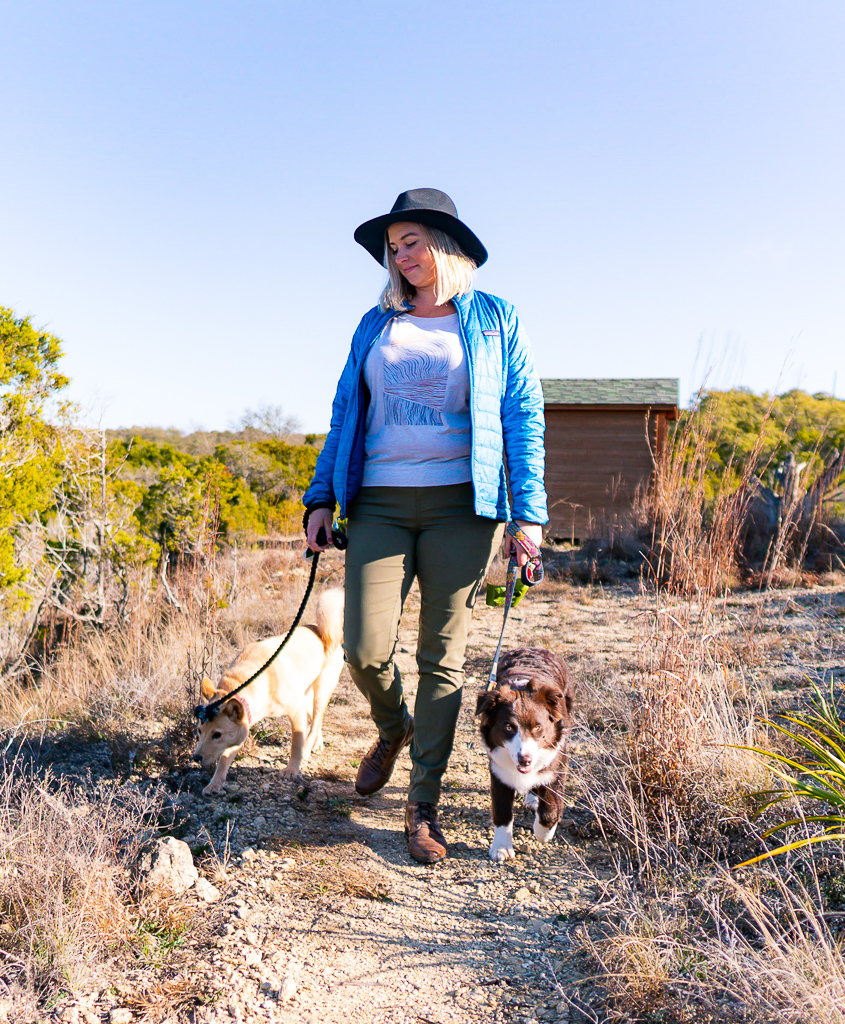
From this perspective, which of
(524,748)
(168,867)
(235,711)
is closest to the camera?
(168,867)

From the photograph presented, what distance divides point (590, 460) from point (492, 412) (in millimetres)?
14803

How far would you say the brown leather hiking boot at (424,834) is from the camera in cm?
300

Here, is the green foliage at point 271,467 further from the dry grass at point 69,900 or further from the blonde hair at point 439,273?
the dry grass at point 69,900

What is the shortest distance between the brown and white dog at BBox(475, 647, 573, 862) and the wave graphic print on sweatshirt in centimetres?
120

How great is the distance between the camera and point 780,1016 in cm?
169

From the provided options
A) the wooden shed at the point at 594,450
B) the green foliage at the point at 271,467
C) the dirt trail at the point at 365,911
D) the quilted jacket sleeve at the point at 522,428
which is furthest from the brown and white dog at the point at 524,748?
the wooden shed at the point at 594,450

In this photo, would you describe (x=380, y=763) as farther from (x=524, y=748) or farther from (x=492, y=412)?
(x=492, y=412)

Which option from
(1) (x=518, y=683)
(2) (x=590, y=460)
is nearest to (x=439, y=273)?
Result: (1) (x=518, y=683)

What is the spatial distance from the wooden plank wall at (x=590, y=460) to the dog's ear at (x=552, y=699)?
13.8 meters

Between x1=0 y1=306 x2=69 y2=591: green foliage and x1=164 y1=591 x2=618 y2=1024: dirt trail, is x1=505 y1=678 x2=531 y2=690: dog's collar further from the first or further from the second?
x1=0 y1=306 x2=69 y2=591: green foliage

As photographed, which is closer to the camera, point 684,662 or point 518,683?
point 684,662

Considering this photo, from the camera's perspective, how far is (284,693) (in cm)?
393

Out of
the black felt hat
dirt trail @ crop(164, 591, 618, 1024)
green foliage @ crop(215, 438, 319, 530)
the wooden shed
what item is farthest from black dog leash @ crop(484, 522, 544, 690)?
the wooden shed

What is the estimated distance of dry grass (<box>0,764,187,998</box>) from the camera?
217 cm
